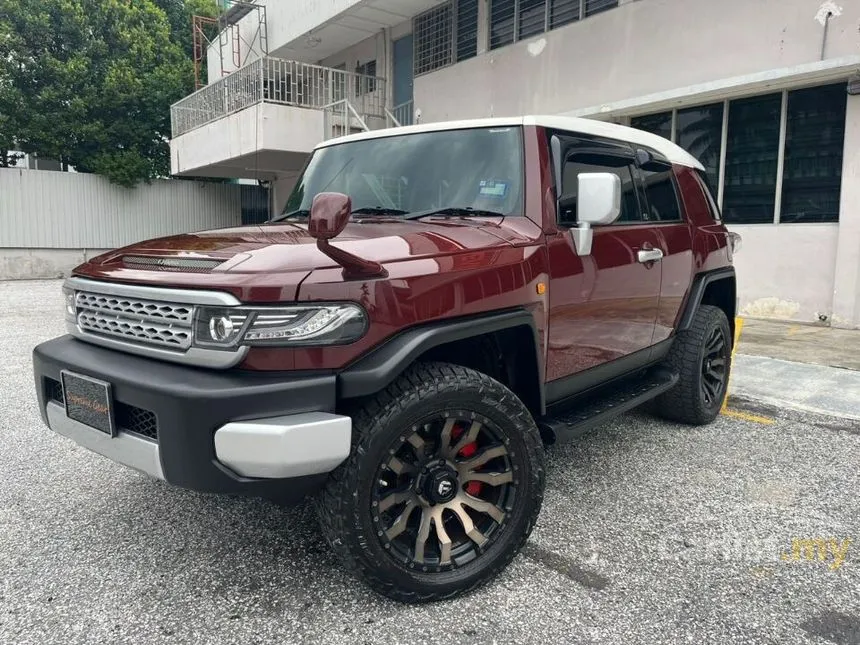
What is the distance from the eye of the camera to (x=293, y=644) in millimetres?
2195

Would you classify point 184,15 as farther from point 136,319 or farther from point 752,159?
point 136,319

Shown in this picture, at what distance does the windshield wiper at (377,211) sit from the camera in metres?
3.16

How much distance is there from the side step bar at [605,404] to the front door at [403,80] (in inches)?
480

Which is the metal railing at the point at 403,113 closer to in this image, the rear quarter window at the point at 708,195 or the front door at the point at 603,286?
the rear quarter window at the point at 708,195

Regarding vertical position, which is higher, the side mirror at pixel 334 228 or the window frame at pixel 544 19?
the window frame at pixel 544 19

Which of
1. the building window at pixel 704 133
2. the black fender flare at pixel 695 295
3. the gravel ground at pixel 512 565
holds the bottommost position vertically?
the gravel ground at pixel 512 565

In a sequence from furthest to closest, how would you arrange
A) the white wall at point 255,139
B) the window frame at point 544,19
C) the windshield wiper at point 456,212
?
the white wall at point 255,139 → the window frame at point 544,19 → the windshield wiper at point 456,212

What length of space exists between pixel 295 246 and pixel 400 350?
0.55m

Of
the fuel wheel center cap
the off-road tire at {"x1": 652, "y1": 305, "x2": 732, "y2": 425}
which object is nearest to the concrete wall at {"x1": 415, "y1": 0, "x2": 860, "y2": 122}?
the off-road tire at {"x1": 652, "y1": 305, "x2": 732, "y2": 425}

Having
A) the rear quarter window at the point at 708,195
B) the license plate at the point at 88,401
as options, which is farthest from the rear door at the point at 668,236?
the license plate at the point at 88,401

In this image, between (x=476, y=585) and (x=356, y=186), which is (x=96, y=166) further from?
(x=476, y=585)

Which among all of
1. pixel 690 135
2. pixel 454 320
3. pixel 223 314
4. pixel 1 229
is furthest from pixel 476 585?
pixel 1 229

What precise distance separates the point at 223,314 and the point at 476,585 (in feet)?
4.56

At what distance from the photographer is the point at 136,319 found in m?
2.41
